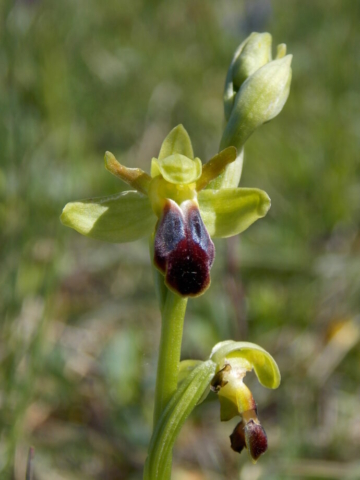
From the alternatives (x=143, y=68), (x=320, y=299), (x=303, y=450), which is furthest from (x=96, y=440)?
(x=143, y=68)

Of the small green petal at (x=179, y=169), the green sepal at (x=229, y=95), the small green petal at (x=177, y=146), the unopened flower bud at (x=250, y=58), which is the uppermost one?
the unopened flower bud at (x=250, y=58)

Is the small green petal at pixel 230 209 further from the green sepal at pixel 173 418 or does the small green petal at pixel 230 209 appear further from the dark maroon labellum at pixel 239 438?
the dark maroon labellum at pixel 239 438

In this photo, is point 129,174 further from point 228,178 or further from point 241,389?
point 241,389

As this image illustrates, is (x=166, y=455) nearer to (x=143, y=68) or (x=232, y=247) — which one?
(x=232, y=247)

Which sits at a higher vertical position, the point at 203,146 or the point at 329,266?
→ the point at 203,146

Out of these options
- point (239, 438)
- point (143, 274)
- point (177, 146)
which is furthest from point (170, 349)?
point (143, 274)

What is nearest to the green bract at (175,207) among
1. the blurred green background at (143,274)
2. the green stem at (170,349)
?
the green stem at (170,349)

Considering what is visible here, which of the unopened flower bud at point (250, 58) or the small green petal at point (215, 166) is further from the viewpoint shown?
the unopened flower bud at point (250, 58)
